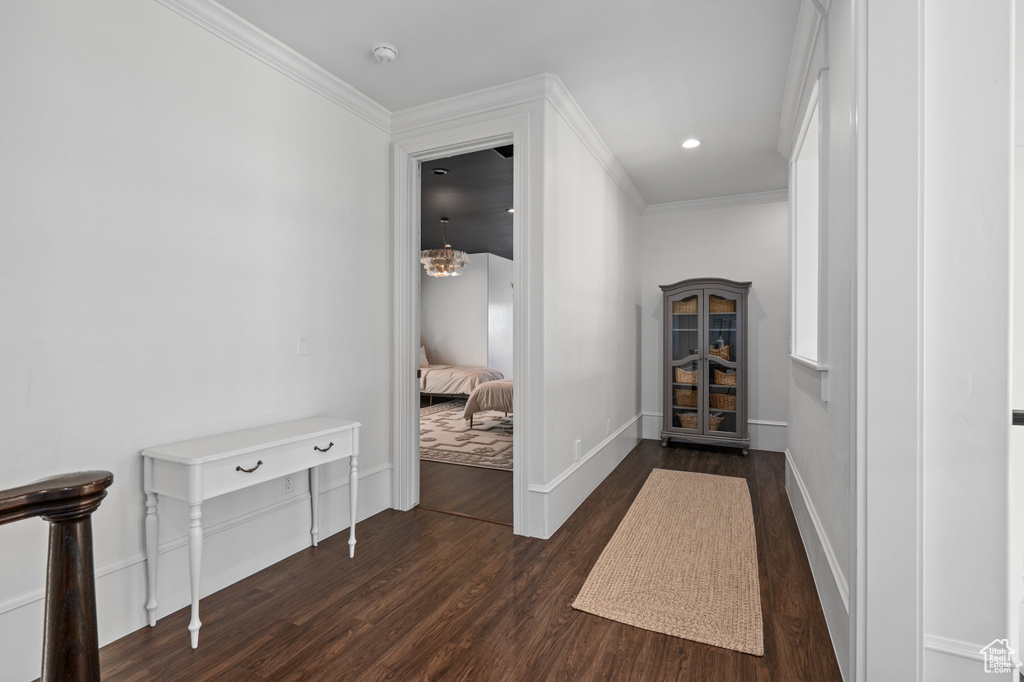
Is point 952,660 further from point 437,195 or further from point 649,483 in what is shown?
point 437,195

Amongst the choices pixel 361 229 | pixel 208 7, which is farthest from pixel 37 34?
pixel 361 229

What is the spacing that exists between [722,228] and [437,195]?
3004 millimetres

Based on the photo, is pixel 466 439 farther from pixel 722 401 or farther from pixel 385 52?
pixel 385 52

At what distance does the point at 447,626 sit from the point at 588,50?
8.98 ft

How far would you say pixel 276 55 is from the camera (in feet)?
8.29

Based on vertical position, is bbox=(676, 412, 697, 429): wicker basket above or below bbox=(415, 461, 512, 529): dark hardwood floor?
above

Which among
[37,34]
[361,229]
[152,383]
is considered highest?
[37,34]

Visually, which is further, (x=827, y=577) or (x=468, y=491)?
(x=468, y=491)

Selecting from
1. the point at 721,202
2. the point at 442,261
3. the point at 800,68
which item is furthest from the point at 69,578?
the point at 442,261

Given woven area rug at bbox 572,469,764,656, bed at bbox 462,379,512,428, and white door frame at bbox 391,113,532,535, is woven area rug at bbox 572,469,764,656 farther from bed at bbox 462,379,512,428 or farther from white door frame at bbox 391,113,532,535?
bed at bbox 462,379,512,428

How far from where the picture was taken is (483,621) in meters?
2.06

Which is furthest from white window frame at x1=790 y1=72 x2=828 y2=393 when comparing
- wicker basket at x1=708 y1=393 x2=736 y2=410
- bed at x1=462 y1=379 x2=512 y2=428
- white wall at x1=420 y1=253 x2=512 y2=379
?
white wall at x1=420 y1=253 x2=512 y2=379

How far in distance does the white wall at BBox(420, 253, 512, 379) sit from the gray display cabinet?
397cm

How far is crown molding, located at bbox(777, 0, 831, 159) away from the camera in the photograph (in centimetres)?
218
